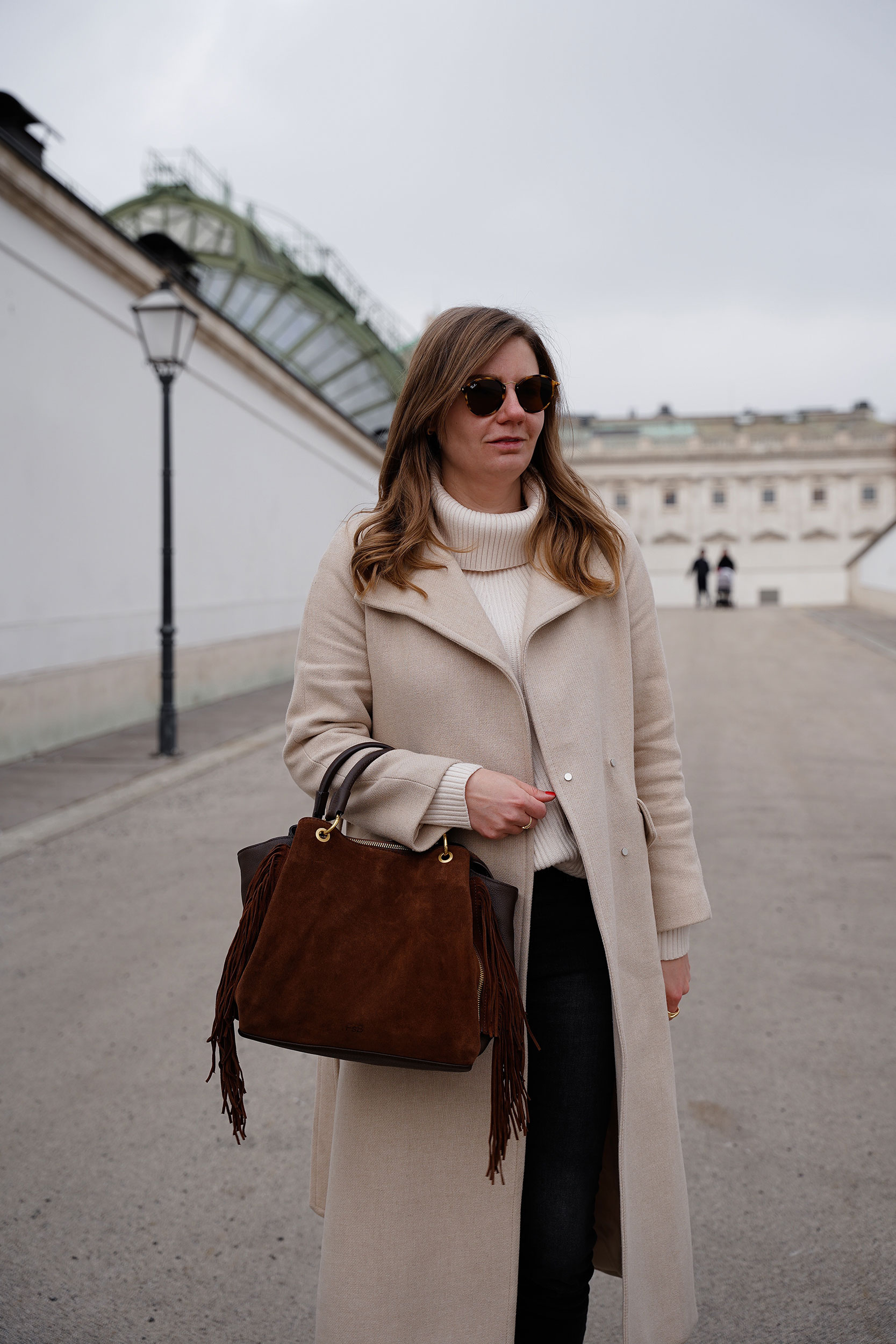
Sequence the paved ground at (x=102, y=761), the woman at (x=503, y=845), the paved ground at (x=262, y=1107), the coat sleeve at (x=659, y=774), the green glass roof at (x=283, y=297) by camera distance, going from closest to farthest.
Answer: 1. the woman at (x=503, y=845)
2. the coat sleeve at (x=659, y=774)
3. the paved ground at (x=262, y=1107)
4. the paved ground at (x=102, y=761)
5. the green glass roof at (x=283, y=297)

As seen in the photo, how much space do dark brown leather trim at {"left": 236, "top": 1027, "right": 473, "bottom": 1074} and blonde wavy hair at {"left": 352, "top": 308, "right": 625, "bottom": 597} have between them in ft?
2.39

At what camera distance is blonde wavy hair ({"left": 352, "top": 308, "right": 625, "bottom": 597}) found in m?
1.76

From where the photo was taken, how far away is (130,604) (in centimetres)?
1193

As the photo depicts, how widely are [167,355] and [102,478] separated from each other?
2.79 metres

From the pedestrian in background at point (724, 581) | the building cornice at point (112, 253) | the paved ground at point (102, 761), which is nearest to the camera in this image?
the paved ground at point (102, 761)

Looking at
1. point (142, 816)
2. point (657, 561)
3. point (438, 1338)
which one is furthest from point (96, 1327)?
point (657, 561)

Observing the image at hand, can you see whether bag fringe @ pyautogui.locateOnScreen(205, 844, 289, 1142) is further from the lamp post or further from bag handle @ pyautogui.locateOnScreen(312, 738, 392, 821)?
the lamp post

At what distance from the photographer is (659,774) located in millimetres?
1913

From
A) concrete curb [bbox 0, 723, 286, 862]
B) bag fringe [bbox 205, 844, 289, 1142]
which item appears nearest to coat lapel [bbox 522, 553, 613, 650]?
bag fringe [bbox 205, 844, 289, 1142]

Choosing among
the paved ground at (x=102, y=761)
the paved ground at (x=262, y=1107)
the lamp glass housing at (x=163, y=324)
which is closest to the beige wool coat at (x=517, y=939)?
the paved ground at (x=262, y=1107)

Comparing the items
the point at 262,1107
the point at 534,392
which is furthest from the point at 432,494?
the point at 262,1107

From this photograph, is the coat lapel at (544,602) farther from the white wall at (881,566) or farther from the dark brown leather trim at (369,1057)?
the white wall at (881,566)

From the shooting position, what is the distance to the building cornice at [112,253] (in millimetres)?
9484

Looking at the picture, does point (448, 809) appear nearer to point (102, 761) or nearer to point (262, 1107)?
point (262, 1107)
